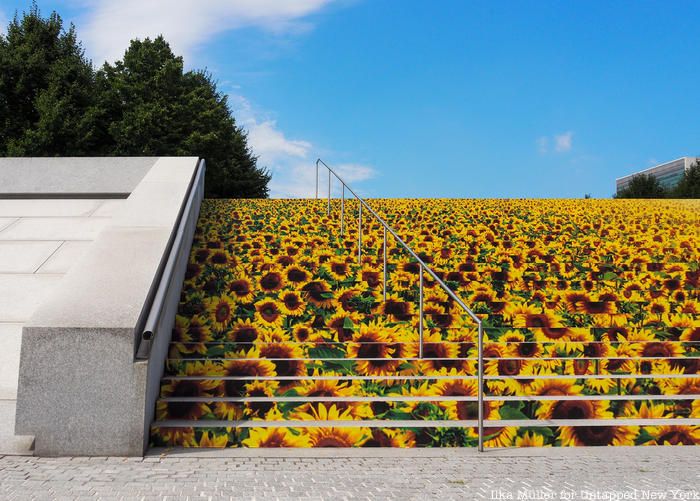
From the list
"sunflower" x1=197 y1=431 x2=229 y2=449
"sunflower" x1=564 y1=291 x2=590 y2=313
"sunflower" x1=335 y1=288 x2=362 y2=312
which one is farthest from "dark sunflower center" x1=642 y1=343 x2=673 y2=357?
"sunflower" x1=197 y1=431 x2=229 y2=449

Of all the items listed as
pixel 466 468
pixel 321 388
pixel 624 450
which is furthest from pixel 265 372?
pixel 624 450

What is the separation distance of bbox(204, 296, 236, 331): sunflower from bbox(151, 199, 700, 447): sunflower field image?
0.03 meters

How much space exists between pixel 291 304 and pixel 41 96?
23.4 metres

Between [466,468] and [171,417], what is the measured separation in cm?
246

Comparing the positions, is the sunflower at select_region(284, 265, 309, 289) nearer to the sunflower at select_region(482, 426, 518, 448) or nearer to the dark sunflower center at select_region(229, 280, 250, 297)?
the dark sunflower center at select_region(229, 280, 250, 297)

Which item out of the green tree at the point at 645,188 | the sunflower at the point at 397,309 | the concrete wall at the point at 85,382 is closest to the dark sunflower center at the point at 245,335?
the concrete wall at the point at 85,382

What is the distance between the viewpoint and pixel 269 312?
261 inches

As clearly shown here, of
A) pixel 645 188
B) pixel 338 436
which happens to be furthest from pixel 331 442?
pixel 645 188

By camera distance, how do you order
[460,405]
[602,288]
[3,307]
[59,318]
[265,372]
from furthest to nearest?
[602,288], [3,307], [265,372], [460,405], [59,318]

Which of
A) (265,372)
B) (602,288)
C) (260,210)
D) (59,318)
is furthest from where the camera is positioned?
(260,210)

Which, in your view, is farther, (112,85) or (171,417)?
(112,85)

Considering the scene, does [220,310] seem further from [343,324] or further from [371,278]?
[371,278]

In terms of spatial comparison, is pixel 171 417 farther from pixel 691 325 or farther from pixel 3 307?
pixel 691 325

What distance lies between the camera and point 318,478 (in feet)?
13.4
